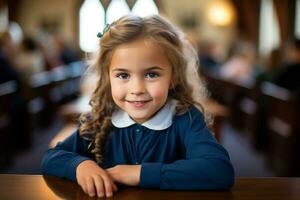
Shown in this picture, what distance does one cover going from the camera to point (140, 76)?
1174 millimetres

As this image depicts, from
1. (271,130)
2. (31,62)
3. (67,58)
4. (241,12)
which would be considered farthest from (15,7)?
(271,130)

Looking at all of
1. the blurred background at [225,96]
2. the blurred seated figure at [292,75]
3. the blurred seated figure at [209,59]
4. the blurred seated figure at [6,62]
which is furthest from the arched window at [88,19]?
the blurred seated figure at [292,75]

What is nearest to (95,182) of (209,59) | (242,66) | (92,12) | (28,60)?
(28,60)

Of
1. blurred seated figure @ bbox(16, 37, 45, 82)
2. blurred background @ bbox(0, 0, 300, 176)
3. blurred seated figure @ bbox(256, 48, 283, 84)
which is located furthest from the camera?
blurred seated figure @ bbox(256, 48, 283, 84)

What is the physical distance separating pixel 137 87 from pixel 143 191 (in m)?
0.25

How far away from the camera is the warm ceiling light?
1498 centimetres

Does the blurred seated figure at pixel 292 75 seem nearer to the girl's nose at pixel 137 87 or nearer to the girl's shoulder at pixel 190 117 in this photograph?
the girl's shoulder at pixel 190 117

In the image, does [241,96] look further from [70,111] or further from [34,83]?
[70,111]

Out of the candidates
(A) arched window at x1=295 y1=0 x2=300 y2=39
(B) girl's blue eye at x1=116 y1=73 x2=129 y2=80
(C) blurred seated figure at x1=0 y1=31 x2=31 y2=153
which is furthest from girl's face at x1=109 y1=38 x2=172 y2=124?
(A) arched window at x1=295 y1=0 x2=300 y2=39

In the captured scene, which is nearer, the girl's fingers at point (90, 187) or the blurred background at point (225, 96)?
the girl's fingers at point (90, 187)

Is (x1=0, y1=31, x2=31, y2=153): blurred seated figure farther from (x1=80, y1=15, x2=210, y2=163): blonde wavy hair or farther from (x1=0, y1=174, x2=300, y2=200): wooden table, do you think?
(x1=0, y1=174, x2=300, y2=200): wooden table

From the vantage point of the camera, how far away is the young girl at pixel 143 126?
42.1 inches

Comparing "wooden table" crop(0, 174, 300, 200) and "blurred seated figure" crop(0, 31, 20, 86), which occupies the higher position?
"wooden table" crop(0, 174, 300, 200)

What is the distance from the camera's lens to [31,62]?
23.1 feet
